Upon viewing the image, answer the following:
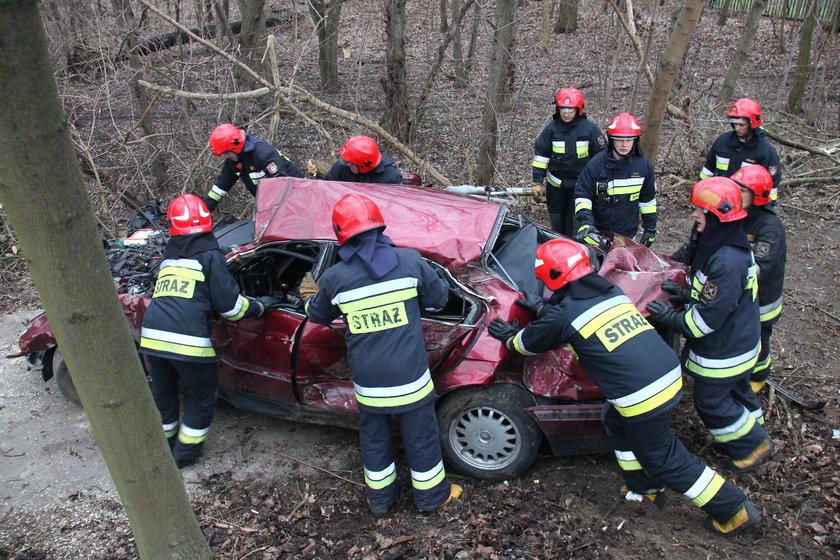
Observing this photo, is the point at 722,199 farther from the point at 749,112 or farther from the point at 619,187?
the point at 749,112

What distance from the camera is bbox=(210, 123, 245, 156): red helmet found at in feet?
19.4

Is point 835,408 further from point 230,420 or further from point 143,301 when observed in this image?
point 143,301

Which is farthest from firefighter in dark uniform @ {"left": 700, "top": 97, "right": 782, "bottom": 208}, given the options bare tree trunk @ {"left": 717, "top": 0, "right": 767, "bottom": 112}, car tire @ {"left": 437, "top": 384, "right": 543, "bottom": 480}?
bare tree trunk @ {"left": 717, "top": 0, "right": 767, "bottom": 112}

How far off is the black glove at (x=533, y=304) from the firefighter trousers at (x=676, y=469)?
30.2 inches

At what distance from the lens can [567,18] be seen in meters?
18.2

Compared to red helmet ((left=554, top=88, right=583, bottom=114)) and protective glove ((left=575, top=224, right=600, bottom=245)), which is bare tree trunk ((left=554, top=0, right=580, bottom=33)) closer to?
red helmet ((left=554, top=88, right=583, bottom=114))

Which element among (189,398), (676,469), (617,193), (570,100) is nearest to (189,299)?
(189,398)

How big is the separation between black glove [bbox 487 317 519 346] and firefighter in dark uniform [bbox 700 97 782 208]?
10.6ft

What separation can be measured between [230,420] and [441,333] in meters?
1.94

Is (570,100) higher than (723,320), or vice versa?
(570,100)

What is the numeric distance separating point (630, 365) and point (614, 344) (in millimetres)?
136

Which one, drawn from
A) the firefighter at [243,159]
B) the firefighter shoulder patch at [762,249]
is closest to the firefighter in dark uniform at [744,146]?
the firefighter shoulder patch at [762,249]

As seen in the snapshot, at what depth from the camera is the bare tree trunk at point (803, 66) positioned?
11.2 metres

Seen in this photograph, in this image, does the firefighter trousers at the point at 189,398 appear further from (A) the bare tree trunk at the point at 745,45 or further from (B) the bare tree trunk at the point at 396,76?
(A) the bare tree trunk at the point at 745,45
